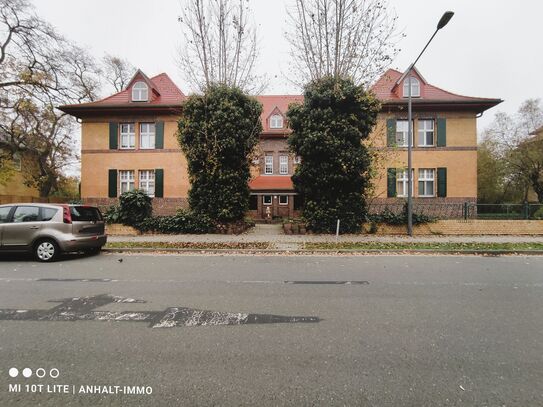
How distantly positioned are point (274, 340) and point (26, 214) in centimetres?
876

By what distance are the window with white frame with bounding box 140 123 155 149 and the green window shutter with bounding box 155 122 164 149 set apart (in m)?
0.55

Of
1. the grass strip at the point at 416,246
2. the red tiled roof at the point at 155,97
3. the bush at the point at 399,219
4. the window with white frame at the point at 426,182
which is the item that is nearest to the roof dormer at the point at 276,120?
the red tiled roof at the point at 155,97

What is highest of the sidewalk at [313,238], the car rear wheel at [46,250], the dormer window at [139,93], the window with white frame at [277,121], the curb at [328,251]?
the dormer window at [139,93]

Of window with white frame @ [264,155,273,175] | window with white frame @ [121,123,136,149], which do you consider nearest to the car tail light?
window with white frame @ [121,123,136,149]

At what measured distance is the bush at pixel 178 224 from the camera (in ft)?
46.0

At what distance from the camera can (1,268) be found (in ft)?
23.7

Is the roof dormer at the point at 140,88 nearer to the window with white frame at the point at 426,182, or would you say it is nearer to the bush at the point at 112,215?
the bush at the point at 112,215

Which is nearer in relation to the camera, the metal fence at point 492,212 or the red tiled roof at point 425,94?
the metal fence at point 492,212

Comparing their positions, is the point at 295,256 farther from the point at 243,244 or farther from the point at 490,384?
the point at 490,384

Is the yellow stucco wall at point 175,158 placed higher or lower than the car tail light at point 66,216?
higher

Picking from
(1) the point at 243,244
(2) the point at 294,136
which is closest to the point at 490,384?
(1) the point at 243,244

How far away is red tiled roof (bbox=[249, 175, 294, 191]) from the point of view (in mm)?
24409

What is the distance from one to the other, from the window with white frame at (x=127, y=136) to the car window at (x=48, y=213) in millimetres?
13824

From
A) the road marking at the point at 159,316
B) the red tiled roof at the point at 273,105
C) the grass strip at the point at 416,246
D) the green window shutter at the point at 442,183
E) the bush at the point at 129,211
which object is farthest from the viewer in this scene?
the red tiled roof at the point at 273,105
